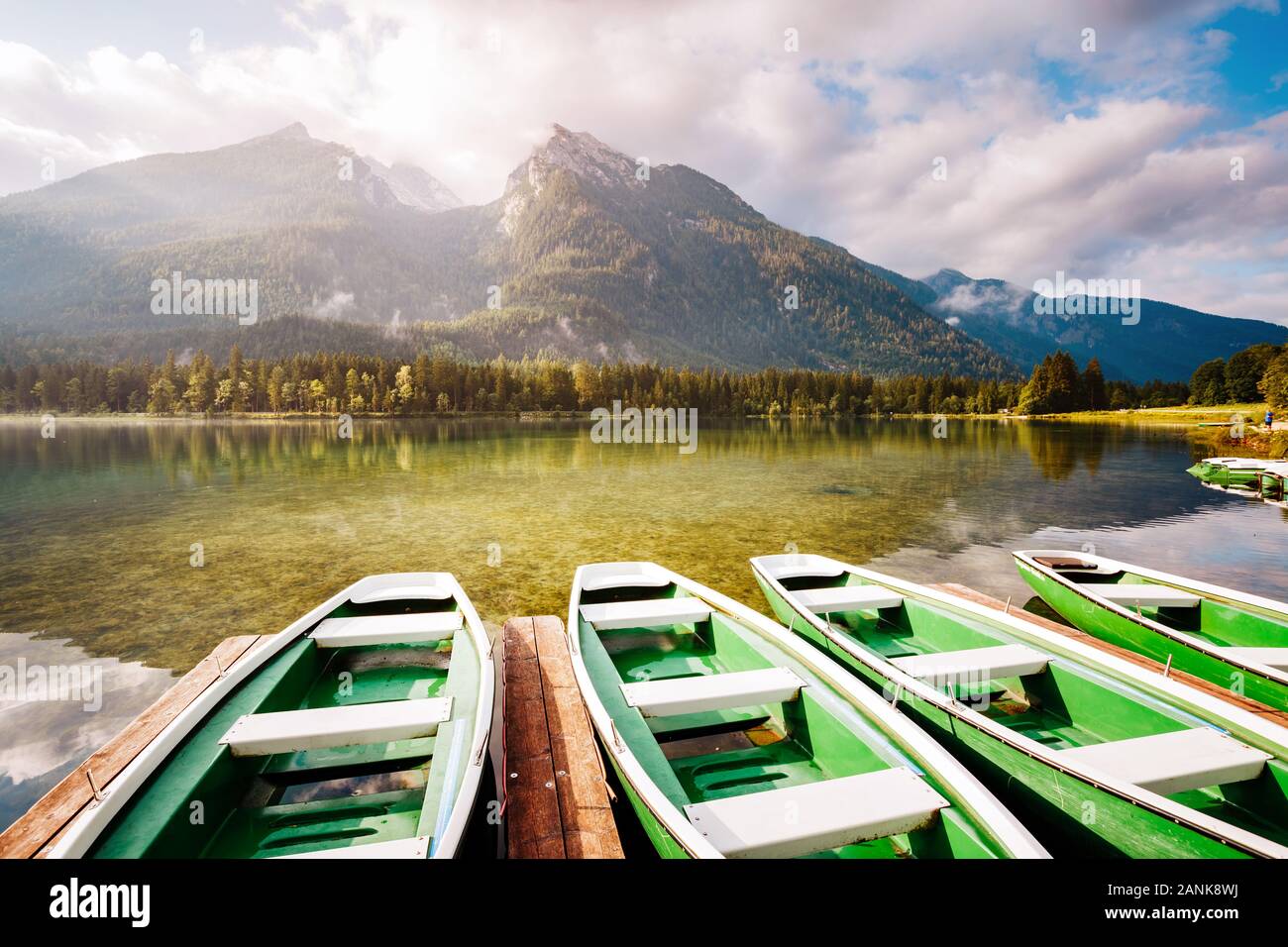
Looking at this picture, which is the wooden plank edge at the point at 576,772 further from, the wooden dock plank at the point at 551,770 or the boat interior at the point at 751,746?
the boat interior at the point at 751,746

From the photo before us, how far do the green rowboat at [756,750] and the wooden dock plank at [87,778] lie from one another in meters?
4.55

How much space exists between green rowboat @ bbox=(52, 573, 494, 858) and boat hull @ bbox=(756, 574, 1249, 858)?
493 centimetres

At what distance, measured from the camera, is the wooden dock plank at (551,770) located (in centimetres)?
492

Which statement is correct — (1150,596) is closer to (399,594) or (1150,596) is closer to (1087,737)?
(1087,737)

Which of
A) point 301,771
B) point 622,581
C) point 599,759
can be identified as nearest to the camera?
point 301,771

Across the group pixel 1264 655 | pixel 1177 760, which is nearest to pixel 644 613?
pixel 1177 760

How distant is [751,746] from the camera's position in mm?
6965

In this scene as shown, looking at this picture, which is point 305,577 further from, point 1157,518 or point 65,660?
point 1157,518

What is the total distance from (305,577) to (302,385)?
154 meters

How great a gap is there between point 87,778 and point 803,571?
10459mm

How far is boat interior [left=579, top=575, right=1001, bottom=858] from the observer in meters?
4.30

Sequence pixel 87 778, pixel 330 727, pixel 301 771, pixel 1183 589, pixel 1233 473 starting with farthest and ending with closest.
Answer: pixel 1233 473
pixel 1183 589
pixel 301 771
pixel 330 727
pixel 87 778

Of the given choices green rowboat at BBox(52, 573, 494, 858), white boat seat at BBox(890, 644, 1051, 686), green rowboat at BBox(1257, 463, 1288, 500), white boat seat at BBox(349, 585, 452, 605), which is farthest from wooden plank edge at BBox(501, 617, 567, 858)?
green rowboat at BBox(1257, 463, 1288, 500)
